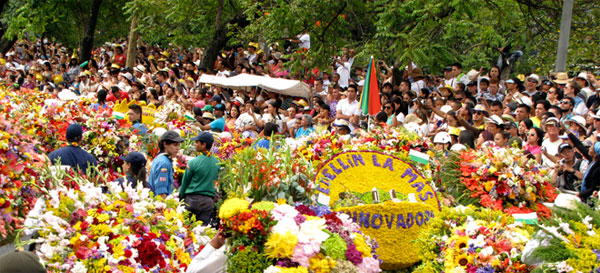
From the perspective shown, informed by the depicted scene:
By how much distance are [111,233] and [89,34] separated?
73.2ft

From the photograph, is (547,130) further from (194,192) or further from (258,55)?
(258,55)

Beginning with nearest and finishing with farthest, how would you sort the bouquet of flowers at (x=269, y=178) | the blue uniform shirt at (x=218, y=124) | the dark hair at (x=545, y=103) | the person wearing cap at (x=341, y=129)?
the bouquet of flowers at (x=269, y=178) < the person wearing cap at (x=341, y=129) < the dark hair at (x=545, y=103) < the blue uniform shirt at (x=218, y=124)

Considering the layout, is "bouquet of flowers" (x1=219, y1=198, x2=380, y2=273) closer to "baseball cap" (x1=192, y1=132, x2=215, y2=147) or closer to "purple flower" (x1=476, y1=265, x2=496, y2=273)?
"purple flower" (x1=476, y1=265, x2=496, y2=273)

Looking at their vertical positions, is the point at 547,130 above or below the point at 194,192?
above

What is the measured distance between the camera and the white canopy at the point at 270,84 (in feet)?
60.4

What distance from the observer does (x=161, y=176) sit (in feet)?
27.8

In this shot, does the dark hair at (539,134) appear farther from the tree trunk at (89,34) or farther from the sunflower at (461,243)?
the tree trunk at (89,34)

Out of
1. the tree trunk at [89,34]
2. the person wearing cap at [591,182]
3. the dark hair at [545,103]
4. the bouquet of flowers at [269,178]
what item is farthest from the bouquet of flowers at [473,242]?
the tree trunk at [89,34]

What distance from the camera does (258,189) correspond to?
6879 millimetres

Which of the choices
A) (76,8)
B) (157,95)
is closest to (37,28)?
(76,8)

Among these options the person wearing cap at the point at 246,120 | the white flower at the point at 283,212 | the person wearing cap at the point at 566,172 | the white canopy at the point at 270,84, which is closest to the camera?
the white flower at the point at 283,212

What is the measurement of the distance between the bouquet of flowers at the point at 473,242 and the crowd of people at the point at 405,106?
2.90 meters

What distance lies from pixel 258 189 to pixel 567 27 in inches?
367

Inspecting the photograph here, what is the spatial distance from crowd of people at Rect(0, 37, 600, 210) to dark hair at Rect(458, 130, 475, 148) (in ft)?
0.06
